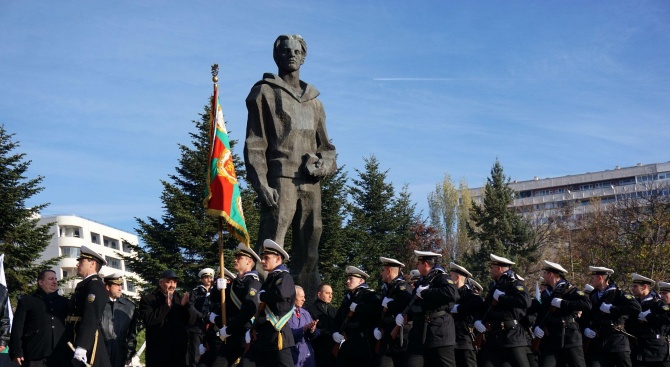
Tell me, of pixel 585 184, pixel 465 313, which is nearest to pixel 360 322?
pixel 465 313

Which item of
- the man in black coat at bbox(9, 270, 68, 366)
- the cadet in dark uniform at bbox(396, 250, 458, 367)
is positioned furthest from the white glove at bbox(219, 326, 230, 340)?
the cadet in dark uniform at bbox(396, 250, 458, 367)

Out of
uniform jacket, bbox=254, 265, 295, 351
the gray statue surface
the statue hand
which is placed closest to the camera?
uniform jacket, bbox=254, 265, 295, 351

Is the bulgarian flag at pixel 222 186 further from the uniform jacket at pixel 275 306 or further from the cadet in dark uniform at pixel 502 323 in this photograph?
the cadet in dark uniform at pixel 502 323

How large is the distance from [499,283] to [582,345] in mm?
2278

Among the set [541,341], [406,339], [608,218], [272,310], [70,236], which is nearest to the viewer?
[272,310]

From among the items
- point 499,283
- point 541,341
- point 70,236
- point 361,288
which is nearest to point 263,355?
point 361,288

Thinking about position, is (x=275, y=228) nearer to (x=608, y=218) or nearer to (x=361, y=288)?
(x=361, y=288)

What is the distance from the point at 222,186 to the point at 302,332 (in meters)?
2.81

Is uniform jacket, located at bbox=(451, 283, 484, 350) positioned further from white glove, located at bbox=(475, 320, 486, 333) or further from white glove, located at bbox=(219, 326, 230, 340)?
white glove, located at bbox=(219, 326, 230, 340)

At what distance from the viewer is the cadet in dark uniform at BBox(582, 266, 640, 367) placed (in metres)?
13.0

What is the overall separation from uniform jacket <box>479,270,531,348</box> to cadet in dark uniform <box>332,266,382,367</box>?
1605 millimetres

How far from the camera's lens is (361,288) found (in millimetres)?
11844

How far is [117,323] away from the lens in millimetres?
12398

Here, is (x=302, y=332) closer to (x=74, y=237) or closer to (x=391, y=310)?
(x=391, y=310)
